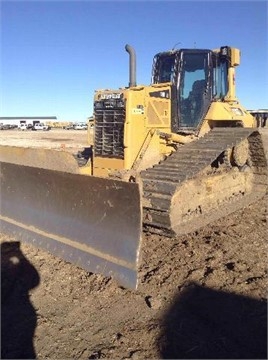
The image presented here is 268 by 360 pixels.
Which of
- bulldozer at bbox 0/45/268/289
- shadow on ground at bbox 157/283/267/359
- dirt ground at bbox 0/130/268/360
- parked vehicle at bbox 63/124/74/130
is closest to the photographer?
shadow on ground at bbox 157/283/267/359

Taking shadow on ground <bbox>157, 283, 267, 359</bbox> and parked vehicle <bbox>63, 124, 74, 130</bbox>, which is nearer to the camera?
shadow on ground <bbox>157, 283, 267, 359</bbox>

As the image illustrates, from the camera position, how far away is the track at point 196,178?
218 inches

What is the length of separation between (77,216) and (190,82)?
3.43 m

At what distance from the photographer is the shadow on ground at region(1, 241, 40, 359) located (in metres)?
3.69

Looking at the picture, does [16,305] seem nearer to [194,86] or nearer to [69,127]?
[194,86]

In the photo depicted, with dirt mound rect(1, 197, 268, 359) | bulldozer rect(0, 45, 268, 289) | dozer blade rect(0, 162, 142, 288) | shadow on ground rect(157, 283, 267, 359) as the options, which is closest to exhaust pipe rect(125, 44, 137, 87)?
bulldozer rect(0, 45, 268, 289)

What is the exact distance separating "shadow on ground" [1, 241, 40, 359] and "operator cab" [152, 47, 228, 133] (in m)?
3.41

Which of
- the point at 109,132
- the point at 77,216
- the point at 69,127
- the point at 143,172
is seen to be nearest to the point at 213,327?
the point at 77,216

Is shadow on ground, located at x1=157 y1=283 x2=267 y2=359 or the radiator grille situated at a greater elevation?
the radiator grille

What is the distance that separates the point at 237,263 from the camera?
4969mm

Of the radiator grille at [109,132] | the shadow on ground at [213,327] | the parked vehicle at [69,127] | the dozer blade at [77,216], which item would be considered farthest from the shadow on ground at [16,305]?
the parked vehicle at [69,127]

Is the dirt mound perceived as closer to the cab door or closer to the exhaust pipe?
the cab door

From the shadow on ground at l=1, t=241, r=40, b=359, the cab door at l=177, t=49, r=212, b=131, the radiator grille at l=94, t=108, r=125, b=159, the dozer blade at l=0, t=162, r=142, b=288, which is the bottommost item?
the shadow on ground at l=1, t=241, r=40, b=359

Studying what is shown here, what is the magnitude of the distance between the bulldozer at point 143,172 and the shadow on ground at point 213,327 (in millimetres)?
729
